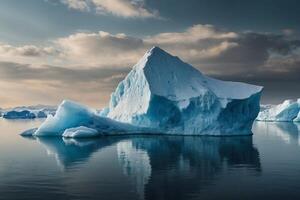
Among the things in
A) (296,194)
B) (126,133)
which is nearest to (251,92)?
(126,133)

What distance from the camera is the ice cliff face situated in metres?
36.1

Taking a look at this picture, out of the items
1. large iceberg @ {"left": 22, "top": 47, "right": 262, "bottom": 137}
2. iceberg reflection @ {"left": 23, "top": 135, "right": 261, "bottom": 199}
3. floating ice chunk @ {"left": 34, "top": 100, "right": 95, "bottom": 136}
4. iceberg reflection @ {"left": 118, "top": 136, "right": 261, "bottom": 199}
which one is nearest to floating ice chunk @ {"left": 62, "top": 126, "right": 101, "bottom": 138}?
large iceberg @ {"left": 22, "top": 47, "right": 262, "bottom": 137}

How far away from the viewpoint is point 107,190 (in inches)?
512

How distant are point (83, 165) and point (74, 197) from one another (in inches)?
271

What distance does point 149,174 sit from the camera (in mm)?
16047

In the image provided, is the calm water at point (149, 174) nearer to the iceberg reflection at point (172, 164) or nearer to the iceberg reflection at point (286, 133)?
the iceberg reflection at point (172, 164)

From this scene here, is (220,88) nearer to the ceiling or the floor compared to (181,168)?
nearer to the ceiling

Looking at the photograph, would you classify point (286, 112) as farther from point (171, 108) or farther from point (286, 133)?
point (171, 108)

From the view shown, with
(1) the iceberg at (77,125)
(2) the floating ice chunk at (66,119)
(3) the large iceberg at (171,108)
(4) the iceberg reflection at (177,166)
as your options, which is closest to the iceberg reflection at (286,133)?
→ (3) the large iceberg at (171,108)

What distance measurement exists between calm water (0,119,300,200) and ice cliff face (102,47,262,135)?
1152 centimetres

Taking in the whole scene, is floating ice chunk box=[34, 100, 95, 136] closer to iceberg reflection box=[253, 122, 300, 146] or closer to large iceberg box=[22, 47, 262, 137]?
large iceberg box=[22, 47, 262, 137]

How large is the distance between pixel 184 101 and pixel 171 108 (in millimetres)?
1583

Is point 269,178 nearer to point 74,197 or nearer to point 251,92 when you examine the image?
point 74,197

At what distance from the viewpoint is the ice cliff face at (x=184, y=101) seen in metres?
36.1
